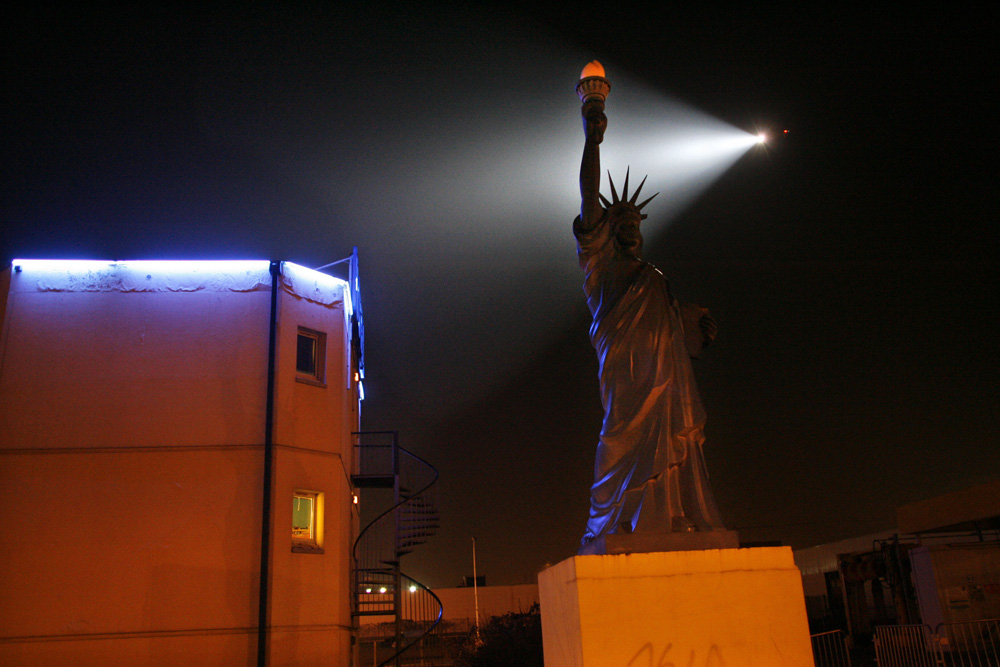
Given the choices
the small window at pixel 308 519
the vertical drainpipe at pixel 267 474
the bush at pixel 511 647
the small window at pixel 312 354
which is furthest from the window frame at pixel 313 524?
the bush at pixel 511 647

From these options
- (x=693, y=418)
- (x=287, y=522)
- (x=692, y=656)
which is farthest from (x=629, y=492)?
(x=287, y=522)

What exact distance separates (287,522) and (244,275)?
4.41m

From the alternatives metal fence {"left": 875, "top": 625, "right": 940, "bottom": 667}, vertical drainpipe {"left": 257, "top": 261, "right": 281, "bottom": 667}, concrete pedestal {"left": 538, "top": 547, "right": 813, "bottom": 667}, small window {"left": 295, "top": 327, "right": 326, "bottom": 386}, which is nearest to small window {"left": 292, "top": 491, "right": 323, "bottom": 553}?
vertical drainpipe {"left": 257, "top": 261, "right": 281, "bottom": 667}

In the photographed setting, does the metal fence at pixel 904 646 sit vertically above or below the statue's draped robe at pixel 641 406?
below

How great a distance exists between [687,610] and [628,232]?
244cm

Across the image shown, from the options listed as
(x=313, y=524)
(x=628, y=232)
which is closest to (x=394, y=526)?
(x=313, y=524)

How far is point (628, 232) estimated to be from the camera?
4.98 metres

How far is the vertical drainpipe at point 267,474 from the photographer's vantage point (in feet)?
37.0

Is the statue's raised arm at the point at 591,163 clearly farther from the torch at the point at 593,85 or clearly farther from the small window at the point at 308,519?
the small window at the point at 308,519

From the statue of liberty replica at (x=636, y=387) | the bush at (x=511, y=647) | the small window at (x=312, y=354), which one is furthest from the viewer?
the bush at (x=511, y=647)

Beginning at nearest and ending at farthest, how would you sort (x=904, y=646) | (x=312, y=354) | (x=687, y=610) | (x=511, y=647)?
(x=687, y=610), (x=904, y=646), (x=312, y=354), (x=511, y=647)

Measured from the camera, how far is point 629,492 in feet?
13.7

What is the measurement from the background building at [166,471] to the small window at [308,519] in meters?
0.03

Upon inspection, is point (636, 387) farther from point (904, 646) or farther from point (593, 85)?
point (904, 646)
